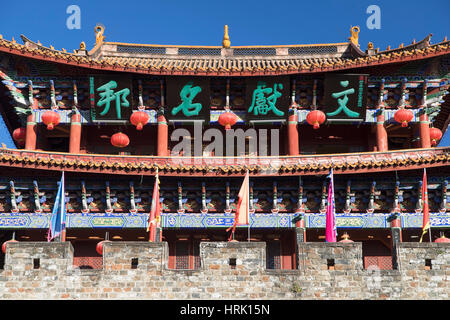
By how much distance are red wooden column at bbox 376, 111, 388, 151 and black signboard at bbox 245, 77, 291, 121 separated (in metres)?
3.19

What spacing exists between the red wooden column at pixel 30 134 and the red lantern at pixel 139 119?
344 cm

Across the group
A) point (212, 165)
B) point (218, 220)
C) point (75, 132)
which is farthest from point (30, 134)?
point (218, 220)

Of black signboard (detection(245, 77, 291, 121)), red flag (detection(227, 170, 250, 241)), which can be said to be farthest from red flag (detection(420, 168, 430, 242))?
black signboard (detection(245, 77, 291, 121))

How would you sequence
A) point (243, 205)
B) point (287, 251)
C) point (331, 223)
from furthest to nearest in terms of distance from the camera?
point (287, 251) < point (331, 223) < point (243, 205)

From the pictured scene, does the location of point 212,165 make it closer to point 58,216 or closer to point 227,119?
point 227,119

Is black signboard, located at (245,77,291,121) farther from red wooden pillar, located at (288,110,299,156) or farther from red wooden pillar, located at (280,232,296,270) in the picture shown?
red wooden pillar, located at (280,232,296,270)

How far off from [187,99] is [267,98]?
2.74m

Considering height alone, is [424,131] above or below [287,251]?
above

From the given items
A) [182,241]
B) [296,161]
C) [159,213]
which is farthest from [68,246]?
[296,161]

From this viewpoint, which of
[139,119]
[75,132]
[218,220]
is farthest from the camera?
[75,132]

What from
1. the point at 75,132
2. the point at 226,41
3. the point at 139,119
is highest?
the point at 226,41

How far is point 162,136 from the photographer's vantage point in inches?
974

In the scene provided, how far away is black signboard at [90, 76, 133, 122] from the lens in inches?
961

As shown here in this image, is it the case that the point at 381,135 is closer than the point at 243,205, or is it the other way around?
the point at 243,205
